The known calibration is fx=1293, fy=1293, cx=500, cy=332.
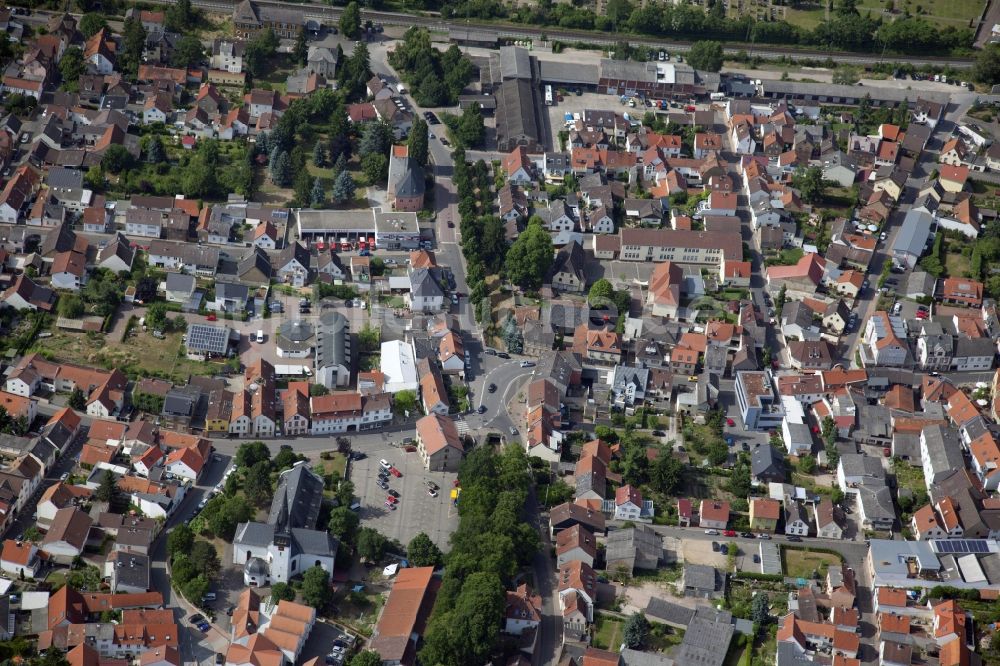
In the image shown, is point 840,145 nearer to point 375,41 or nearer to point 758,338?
point 758,338

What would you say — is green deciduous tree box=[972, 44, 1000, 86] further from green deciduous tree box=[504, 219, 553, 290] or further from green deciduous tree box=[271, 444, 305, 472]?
green deciduous tree box=[271, 444, 305, 472]

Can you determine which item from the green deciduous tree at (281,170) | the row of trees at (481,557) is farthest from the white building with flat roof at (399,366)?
the green deciduous tree at (281,170)

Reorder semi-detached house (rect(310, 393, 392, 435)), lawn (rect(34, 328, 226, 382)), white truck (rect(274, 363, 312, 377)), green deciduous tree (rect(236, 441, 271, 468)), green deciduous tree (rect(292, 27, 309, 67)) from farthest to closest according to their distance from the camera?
green deciduous tree (rect(292, 27, 309, 67)) < white truck (rect(274, 363, 312, 377)) < lawn (rect(34, 328, 226, 382)) < semi-detached house (rect(310, 393, 392, 435)) < green deciduous tree (rect(236, 441, 271, 468))

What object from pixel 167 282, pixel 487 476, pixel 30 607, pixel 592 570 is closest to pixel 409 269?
pixel 167 282

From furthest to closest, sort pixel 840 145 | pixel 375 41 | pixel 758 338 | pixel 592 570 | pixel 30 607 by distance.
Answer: pixel 375 41, pixel 840 145, pixel 758 338, pixel 592 570, pixel 30 607

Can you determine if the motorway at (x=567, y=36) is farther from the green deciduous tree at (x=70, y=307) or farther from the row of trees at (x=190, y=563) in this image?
the row of trees at (x=190, y=563)

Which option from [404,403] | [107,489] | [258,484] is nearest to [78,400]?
[107,489]

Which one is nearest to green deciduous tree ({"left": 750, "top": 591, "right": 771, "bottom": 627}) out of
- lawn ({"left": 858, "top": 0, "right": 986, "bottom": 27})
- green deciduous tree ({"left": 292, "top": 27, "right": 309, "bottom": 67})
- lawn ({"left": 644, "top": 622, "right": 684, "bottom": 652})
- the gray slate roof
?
lawn ({"left": 644, "top": 622, "right": 684, "bottom": 652})
